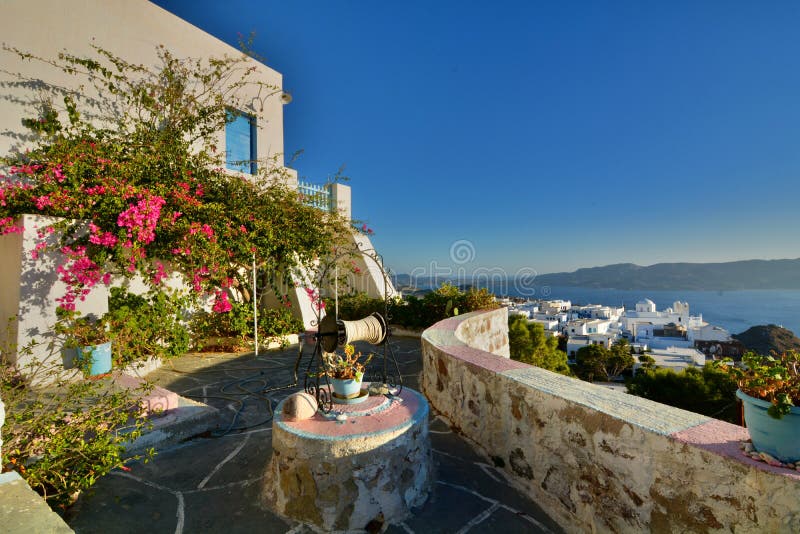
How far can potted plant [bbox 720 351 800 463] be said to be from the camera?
1.72 meters

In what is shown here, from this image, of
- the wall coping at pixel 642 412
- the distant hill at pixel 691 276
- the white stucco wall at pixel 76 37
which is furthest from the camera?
the distant hill at pixel 691 276

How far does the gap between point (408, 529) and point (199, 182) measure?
7.68 metres

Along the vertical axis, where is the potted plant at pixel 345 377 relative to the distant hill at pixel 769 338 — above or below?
above

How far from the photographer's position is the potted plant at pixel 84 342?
544cm

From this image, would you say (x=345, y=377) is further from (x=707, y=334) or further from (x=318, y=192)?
(x=707, y=334)

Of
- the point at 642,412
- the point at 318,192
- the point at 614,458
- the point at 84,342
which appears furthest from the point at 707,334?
the point at 84,342

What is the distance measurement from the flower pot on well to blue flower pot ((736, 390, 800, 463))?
2.48m

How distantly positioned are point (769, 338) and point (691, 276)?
6989cm

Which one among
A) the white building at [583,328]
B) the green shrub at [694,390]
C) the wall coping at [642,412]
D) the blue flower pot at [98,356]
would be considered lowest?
the white building at [583,328]

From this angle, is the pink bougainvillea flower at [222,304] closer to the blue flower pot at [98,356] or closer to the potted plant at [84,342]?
the potted plant at [84,342]

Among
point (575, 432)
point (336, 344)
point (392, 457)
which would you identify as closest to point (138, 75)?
point (336, 344)

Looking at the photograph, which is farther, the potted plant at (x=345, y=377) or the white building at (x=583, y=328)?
the white building at (x=583, y=328)

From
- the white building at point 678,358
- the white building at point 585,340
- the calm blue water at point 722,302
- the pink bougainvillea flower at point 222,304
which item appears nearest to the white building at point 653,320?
the calm blue water at point 722,302

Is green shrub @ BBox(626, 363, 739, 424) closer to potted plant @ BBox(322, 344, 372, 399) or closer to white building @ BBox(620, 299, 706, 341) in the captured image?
potted plant @ BBox(322, 344, 372, 399)
